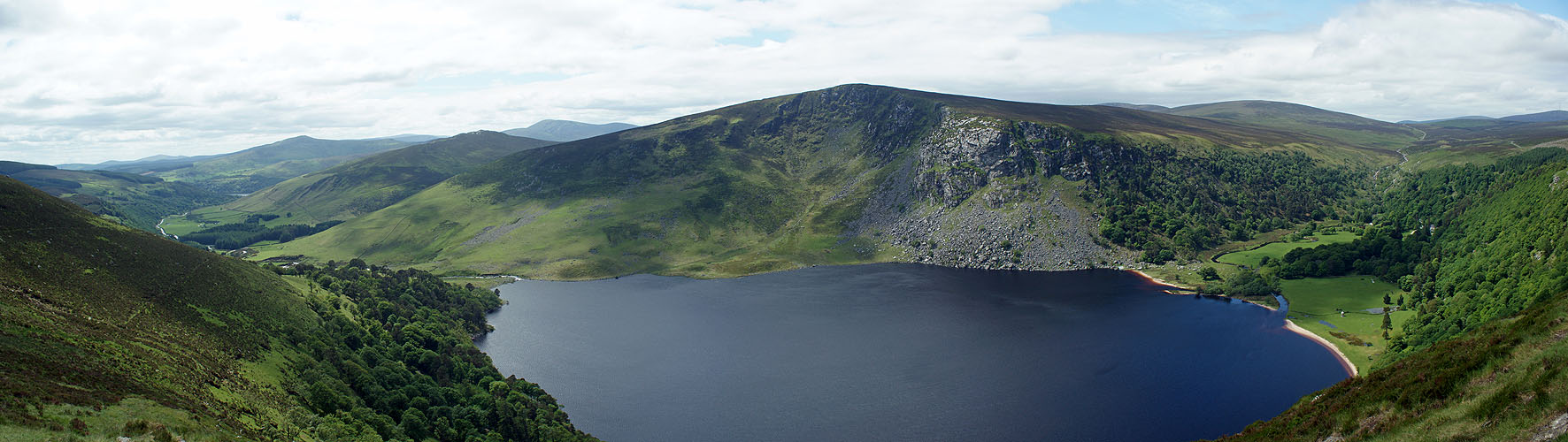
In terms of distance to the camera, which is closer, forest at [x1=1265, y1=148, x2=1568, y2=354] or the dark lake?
the dark lake

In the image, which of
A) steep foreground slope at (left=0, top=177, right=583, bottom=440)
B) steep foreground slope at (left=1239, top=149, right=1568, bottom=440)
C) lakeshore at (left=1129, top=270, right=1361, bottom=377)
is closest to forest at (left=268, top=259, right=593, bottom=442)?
steep foreground slope at (left=0, top=177, right=583, bottom=440)

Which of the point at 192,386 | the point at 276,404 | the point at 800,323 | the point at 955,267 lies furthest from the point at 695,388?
the point at 955,267

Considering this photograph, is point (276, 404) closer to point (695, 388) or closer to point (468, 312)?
point (695, 388)

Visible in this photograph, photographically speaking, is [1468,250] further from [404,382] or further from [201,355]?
[201,355]

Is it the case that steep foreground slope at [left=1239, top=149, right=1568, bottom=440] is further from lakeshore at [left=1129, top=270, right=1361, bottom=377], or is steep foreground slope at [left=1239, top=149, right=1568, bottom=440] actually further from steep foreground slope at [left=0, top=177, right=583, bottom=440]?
steep foreground slope at [left=0, top=177, right=583, bottom=440]

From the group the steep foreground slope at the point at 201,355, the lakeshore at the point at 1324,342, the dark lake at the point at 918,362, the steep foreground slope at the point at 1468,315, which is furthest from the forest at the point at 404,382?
the lakeshore at the point at 1324,342
